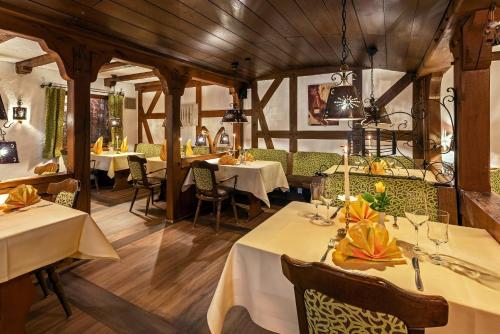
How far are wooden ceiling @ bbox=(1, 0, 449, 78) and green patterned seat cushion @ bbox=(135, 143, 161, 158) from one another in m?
3.29

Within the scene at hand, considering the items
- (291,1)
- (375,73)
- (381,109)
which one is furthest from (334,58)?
(291,1)

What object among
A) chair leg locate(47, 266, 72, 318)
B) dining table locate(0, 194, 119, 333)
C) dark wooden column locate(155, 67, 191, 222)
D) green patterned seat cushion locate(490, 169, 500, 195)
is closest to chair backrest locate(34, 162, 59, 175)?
dining table locate(0, 194, 119, 333)

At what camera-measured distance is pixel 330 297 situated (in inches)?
32.7

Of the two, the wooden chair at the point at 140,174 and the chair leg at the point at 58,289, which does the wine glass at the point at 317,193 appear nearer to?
the chair leg at the point at 58,289

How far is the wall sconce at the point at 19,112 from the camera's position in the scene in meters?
5.09

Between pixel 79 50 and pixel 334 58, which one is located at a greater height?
pixel 334 58

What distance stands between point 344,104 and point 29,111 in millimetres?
6154

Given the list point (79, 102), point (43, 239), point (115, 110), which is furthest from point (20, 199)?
point (115, 110)

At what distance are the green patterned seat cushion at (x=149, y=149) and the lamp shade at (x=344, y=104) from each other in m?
5.52

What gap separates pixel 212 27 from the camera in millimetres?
2834

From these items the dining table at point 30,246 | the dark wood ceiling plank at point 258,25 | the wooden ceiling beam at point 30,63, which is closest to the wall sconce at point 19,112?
the wooden ceiling beam at point 30,63

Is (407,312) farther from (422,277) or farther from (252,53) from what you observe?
(252,53)

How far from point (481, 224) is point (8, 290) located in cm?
276

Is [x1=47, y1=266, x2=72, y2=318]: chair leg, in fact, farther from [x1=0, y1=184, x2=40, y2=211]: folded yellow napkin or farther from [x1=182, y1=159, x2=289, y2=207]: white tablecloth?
[x1=182, y1=159, x2=289, y2=207]: white tablecloth
